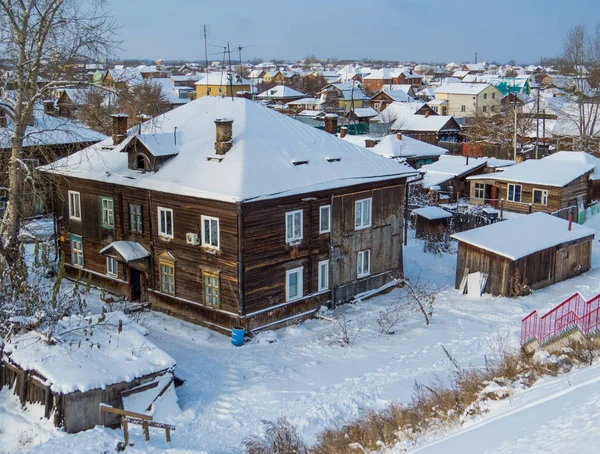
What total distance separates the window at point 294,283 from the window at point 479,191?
2380cm

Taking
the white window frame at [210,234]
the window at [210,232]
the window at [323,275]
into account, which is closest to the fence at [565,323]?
the window at [323,275]

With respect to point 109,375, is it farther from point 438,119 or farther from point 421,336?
point 438,119

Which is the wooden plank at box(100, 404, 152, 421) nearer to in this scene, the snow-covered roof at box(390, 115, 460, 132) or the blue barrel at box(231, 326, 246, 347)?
the blue barrel at box(231, 326, 246, 347)

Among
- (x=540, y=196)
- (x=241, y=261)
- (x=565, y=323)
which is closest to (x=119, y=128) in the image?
(x=241, y=261)

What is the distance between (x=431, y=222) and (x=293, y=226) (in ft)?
46.3

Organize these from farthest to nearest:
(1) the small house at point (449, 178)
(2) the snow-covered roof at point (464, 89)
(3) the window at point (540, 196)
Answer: (2) the snow-covered roof at point (464, 89) → (1) the small house at point (449, 178) → (3) the window at point (540, 196)

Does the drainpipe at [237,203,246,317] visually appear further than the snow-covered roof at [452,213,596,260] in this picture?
No

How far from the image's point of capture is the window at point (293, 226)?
21.7 meters

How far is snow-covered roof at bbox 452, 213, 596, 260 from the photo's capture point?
82.0ft

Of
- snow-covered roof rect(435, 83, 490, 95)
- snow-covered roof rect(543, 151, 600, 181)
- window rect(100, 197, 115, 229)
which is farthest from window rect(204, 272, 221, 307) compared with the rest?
snow-covered roof rect(435, 83, 490, 95)

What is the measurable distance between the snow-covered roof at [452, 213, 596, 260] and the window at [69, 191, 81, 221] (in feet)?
47.7

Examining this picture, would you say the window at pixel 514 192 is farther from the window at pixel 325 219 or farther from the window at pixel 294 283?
the window at pixel 294 283

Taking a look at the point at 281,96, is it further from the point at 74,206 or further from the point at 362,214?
the point at 362,214

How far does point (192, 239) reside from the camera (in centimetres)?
2158
